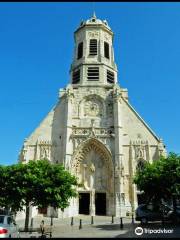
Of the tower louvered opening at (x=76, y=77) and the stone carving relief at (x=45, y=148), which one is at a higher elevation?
the tower louvered opening at (x=76, y=77)

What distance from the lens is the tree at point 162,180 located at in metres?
21.5

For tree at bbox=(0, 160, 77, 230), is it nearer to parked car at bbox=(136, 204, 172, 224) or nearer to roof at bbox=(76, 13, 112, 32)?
parked car at bbox=(136, 204, 172, 224)

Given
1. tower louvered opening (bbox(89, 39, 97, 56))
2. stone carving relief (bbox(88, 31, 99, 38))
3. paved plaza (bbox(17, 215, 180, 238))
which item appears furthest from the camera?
stone carving relief (bbox(88, 31, 99, 38))

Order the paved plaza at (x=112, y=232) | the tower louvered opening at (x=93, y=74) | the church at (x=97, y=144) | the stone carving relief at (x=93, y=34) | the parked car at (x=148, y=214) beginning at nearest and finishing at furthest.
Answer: the paved plaza at (x=112, y=232) < the parked car at (x=148, y=214) < the church at (x=97, y=144) < the tower louvered opening at (x=93, y=74) < the stone carving relief at (x=93, y=34)

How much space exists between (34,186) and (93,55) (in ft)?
75.3

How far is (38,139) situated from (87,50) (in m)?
14.4

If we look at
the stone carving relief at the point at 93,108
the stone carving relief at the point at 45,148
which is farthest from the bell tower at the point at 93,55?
the stone carving relief at the point at 45,148

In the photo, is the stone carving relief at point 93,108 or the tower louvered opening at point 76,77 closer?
the stone carving relief at point 93,108

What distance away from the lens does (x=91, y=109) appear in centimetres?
3550

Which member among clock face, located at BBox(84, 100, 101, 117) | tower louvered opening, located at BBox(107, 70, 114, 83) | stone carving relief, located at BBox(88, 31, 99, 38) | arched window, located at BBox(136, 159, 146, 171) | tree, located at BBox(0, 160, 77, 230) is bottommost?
tree, located at BBox(0, 160, 77, 230)

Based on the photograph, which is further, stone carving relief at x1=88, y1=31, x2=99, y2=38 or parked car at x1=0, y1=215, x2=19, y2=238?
stone carving relief at x1=88, y1=31, x2=99, y2=38

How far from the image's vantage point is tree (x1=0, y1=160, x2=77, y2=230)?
21125 millimetres

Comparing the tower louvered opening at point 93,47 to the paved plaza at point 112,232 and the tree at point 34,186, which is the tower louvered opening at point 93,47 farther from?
the paved plaza at point 112,232

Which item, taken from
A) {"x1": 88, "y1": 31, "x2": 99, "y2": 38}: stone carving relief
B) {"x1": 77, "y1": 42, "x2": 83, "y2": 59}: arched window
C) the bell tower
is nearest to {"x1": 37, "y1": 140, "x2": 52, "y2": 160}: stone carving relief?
the bell tower
